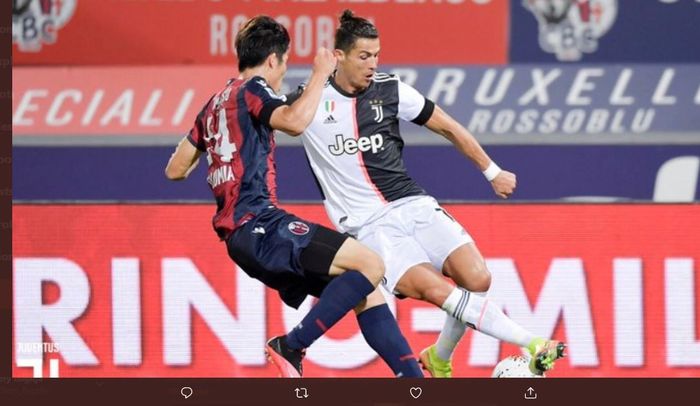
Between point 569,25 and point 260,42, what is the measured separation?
17.1ft

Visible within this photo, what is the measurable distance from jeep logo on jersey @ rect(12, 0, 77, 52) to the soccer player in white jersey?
4760 millimetres

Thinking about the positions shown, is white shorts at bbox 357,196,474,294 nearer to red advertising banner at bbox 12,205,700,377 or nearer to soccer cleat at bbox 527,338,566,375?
soccer cleat at bbox 527,338,566,375

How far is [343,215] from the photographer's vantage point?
21.4 ft

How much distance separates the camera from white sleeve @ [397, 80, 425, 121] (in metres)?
6.37

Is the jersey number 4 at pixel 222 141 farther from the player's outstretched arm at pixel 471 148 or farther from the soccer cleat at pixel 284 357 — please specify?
the player's outstretched arm at pixel 471 148

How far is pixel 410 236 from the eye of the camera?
6414 mm

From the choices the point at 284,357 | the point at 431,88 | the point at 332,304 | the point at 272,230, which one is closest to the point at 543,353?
the point at 332,304

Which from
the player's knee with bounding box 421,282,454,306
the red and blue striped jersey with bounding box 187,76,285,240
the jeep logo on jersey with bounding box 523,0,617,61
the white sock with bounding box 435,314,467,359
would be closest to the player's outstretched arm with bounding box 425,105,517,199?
the player's knee with bounding box 421,282,454,306

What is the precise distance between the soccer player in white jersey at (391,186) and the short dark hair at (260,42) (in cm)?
39

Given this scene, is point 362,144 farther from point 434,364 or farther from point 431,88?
point 431,88

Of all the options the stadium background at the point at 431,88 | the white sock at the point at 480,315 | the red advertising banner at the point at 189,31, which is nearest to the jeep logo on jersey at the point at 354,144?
the white sock at the point at 480,315

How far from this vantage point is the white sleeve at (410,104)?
20.9ft
